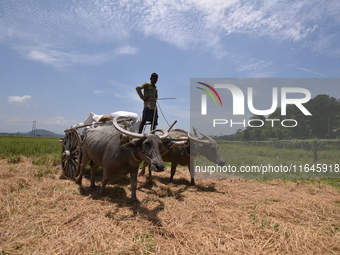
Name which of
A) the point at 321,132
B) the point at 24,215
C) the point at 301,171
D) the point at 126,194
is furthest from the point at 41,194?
the point at 321,132

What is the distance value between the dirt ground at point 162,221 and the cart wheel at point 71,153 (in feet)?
2.74

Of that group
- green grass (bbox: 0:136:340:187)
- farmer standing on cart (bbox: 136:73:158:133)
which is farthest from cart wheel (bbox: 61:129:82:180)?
green grass (bbox: 0:136:340:187)

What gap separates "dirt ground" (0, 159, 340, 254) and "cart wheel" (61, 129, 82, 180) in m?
0.83

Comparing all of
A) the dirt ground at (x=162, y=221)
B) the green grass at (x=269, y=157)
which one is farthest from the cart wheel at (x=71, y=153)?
the green grass at (x=269, y=157)

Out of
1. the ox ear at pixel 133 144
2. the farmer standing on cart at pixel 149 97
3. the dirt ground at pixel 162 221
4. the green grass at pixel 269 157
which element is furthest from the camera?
the green grass at pixel 269 157

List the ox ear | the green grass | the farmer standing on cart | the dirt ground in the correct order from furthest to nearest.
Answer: the green grass → the farmer standing on cart → the ox ear → the dirt ground

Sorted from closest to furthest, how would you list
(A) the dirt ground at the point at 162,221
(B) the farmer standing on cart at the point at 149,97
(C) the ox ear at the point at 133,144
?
1. (A) the dirt ground at the point at 162,221
2. (C) the ox ear at the point at 133,144
3. (B) the farmer standing on cart at the point at 149,97

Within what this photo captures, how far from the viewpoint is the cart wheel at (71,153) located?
6323 mm

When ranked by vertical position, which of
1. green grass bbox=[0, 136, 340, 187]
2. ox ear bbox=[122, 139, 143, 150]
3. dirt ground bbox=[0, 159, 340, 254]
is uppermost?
ox ear bbox=[122, 139, 143, 150]

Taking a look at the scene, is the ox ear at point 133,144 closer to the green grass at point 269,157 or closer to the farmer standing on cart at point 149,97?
the farmer standing on cart at point 149,97

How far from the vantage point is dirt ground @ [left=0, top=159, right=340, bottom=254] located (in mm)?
2801

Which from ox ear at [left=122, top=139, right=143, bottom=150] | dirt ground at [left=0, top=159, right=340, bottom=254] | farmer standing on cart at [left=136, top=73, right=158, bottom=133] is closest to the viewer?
dirt ground at [left=0, top=159, right=340, bottom=254]

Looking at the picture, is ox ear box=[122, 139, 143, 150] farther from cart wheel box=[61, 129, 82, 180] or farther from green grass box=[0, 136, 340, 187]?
green grass box=[0, 136, 340, 187]

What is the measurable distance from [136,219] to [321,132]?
40.4 feet
